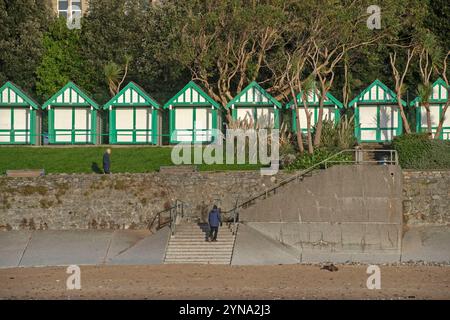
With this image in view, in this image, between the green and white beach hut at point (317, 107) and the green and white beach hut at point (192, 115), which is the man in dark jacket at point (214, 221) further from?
the green and white beach hut at point (317, 107)

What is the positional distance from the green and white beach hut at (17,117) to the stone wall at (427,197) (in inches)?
768

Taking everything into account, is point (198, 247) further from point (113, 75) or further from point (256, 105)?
point (113, 75)

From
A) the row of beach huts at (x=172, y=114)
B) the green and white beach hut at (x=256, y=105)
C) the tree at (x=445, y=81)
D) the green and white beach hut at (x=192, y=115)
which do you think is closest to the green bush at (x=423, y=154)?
the tree at (x=445, y=81)

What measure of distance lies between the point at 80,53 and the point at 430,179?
84.3ft

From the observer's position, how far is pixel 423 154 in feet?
147

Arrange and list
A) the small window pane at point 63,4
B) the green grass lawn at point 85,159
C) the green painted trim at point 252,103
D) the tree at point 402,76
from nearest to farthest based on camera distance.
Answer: the green grass lawn at point 85,159, the tree at point 402,76, the green painted trim at point 252,103, the small window pane at point 63,4

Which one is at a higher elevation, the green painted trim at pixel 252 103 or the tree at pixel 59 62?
the tree at pixel 59 62

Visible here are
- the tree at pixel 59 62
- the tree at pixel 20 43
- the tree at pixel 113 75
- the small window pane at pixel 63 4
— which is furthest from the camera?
the small window pane at pixel 63 4

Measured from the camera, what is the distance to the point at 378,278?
3522 centimetres

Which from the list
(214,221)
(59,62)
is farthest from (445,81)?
(59,62)

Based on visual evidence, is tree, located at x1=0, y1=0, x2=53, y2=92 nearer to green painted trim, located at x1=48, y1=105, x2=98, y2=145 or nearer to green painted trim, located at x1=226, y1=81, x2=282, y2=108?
green painted trim, located at x1=48, y1=105, x2=98, y2=145

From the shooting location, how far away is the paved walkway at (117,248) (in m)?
38.7

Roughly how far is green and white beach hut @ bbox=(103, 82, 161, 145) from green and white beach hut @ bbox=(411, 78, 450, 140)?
12.3m
